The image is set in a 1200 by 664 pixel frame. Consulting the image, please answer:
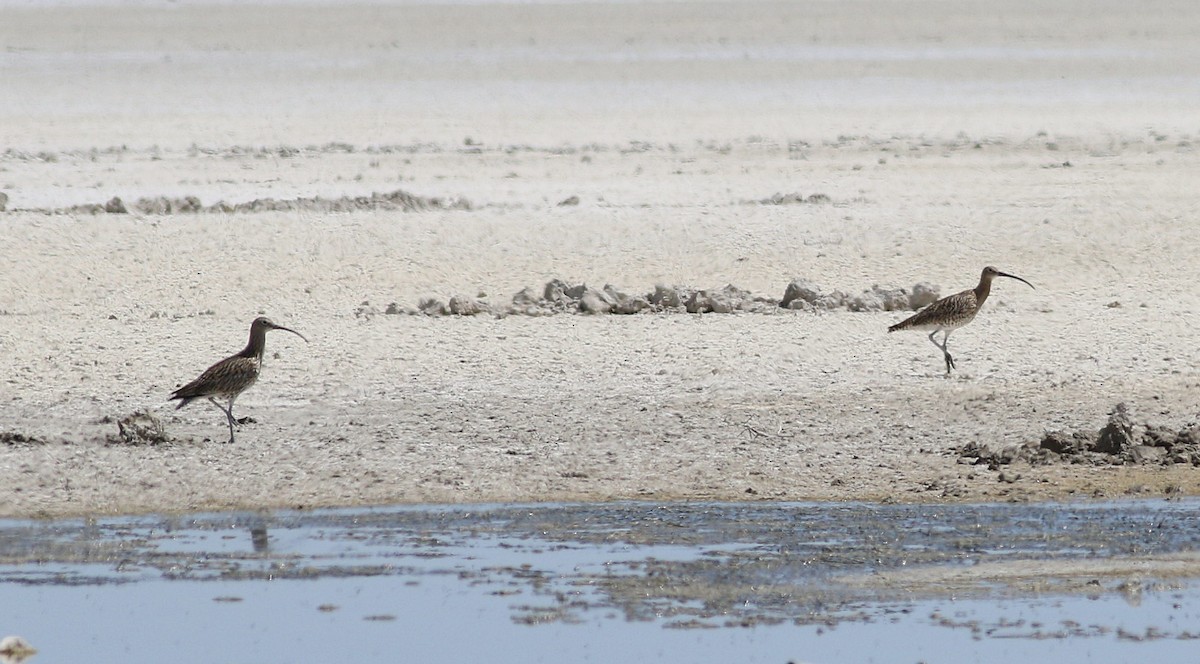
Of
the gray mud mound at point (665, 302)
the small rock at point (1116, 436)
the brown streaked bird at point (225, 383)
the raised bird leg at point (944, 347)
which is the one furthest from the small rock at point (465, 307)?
the small rock at point (1116, 436)

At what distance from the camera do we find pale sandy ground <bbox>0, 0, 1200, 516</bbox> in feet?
35.6

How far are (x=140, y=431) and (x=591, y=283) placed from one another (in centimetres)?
597

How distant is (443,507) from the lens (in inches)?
396

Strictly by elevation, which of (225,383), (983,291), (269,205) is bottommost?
(225,383)

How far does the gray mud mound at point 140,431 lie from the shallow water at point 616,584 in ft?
4.37

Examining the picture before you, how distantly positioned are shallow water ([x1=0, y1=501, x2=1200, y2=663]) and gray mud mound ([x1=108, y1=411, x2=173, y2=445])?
133 centimetres

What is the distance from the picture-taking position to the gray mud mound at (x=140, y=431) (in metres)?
11.2

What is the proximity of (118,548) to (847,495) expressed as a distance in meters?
3.41

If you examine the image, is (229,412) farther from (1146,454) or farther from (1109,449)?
(1146,454)

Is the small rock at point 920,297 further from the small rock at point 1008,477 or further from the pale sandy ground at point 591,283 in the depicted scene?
the small rock at point 1008,477

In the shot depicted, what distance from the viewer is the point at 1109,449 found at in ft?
35.6

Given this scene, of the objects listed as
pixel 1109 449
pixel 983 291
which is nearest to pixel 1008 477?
pixel 1109 449

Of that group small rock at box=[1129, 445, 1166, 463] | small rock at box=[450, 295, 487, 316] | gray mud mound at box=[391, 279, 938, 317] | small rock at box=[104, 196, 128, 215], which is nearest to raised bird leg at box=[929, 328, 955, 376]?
gray mud mound at box=[391, 279, 938, 317]

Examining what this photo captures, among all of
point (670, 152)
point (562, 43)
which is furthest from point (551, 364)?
point (562, 43)
